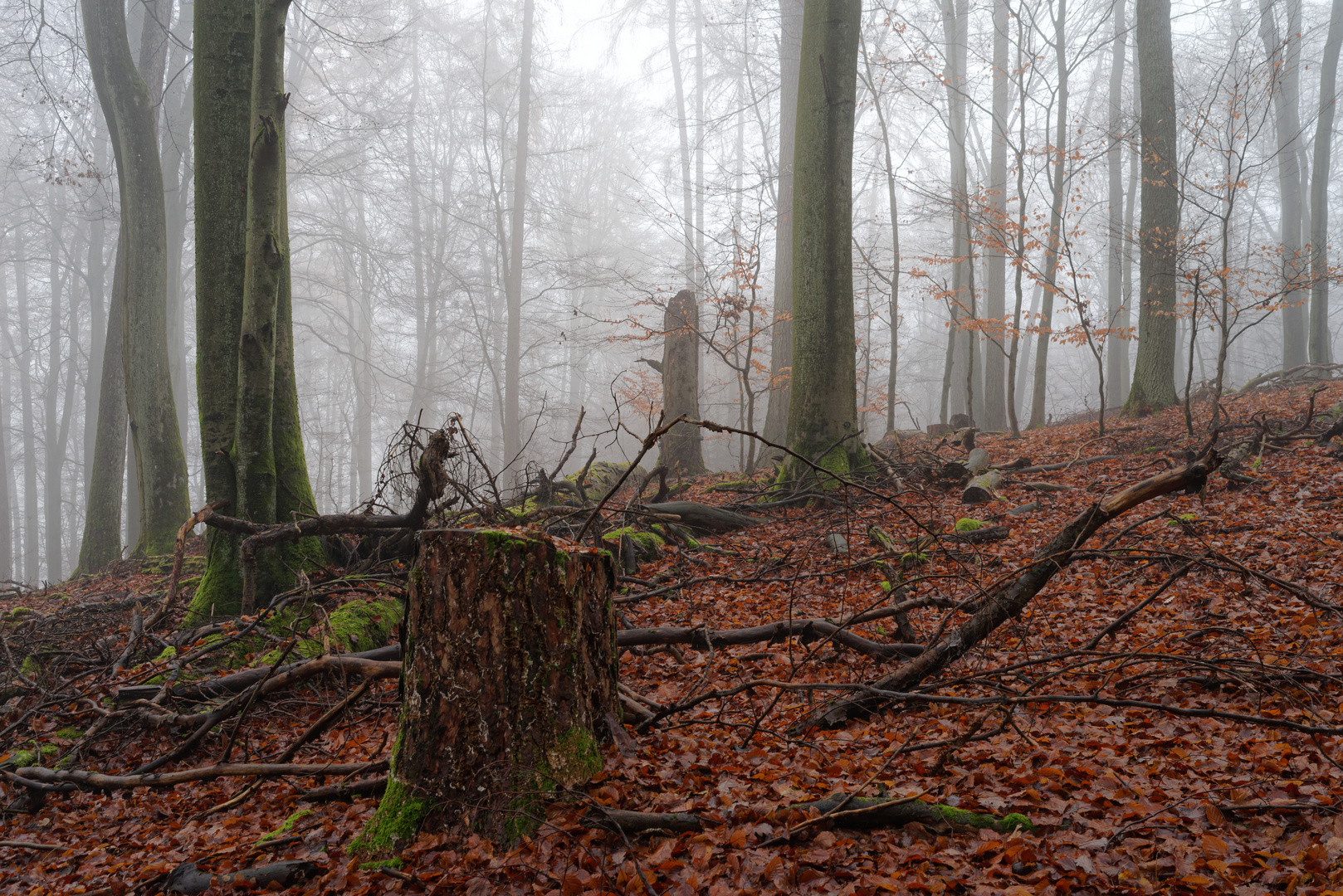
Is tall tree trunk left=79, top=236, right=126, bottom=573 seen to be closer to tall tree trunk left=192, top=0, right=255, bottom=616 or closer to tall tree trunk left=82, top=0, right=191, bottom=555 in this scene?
tall tree trunk left=82, top=0, right=191, bottom=555

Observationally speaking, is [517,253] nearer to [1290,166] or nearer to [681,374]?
[681,374]

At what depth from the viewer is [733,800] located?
2635 mm

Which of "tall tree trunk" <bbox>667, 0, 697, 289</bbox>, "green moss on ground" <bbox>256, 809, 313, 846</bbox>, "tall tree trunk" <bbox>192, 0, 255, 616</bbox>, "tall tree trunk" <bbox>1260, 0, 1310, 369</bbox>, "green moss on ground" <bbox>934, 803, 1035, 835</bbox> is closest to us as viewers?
"green moss on ground" <bbox>934, 803, 1035, 835</bbox>

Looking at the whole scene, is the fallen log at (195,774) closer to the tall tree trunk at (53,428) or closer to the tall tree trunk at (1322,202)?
the tall tree trunk at (1322,202)

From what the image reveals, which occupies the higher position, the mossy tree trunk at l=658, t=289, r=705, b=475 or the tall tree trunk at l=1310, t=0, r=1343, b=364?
the tall tree trunk at l=1310, t=0, r=1343, b=364

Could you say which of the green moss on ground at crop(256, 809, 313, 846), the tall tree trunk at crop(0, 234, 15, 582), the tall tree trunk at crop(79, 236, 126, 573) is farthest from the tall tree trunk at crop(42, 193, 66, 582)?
the green moss on ground at crop(256, 809, 313, 846)

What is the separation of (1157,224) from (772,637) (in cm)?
1196

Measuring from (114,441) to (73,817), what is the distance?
33.9 ft

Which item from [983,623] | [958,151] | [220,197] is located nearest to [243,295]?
[220,197]

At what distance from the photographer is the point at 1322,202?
16.2 metres

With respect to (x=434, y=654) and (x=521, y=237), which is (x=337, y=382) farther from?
(x=434, y=654)

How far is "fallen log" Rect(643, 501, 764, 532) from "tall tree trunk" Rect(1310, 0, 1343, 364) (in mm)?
13155

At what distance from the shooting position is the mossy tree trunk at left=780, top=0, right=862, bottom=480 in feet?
28.5

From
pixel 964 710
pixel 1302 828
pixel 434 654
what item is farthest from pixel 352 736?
pixel 1302 828
